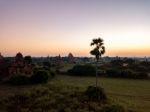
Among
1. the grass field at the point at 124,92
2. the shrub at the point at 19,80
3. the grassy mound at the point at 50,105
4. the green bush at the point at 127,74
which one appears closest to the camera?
the grassy mound at the point at 50,105

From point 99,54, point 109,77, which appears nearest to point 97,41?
point 99,54

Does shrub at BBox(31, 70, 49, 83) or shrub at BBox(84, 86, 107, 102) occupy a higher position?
shrub at BBox(31, 70, 49, 83)

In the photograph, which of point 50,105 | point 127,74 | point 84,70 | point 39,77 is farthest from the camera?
point 84,70

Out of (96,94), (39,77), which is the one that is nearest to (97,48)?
(96,94)

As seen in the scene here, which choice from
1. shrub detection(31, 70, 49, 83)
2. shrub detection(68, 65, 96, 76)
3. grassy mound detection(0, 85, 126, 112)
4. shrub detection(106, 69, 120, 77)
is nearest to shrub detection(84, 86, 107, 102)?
grassy mound detection(0, 85, 126, 112)

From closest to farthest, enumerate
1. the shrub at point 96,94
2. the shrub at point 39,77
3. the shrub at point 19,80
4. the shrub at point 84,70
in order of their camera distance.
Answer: the shrub at point 96,94
the shrub at point 19,80
the shrub at point 39,77
the shrub at point 84,70

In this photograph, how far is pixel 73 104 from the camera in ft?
121

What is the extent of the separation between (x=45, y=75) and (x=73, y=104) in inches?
1432

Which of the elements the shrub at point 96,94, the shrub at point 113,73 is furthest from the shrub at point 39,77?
the shrub at point 113,73

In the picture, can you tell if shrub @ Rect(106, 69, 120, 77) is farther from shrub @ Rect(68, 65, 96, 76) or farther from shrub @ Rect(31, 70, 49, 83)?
shrub @ Rect(31, 70, 49, 83)

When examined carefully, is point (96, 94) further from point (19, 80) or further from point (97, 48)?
point (19, 80)

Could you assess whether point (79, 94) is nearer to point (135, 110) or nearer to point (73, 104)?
point (73, 104)

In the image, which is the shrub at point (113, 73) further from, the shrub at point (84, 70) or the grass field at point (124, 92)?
the grass field at point (124, 92)

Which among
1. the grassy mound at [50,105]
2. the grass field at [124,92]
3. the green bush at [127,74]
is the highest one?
the green bush at [127,74]
